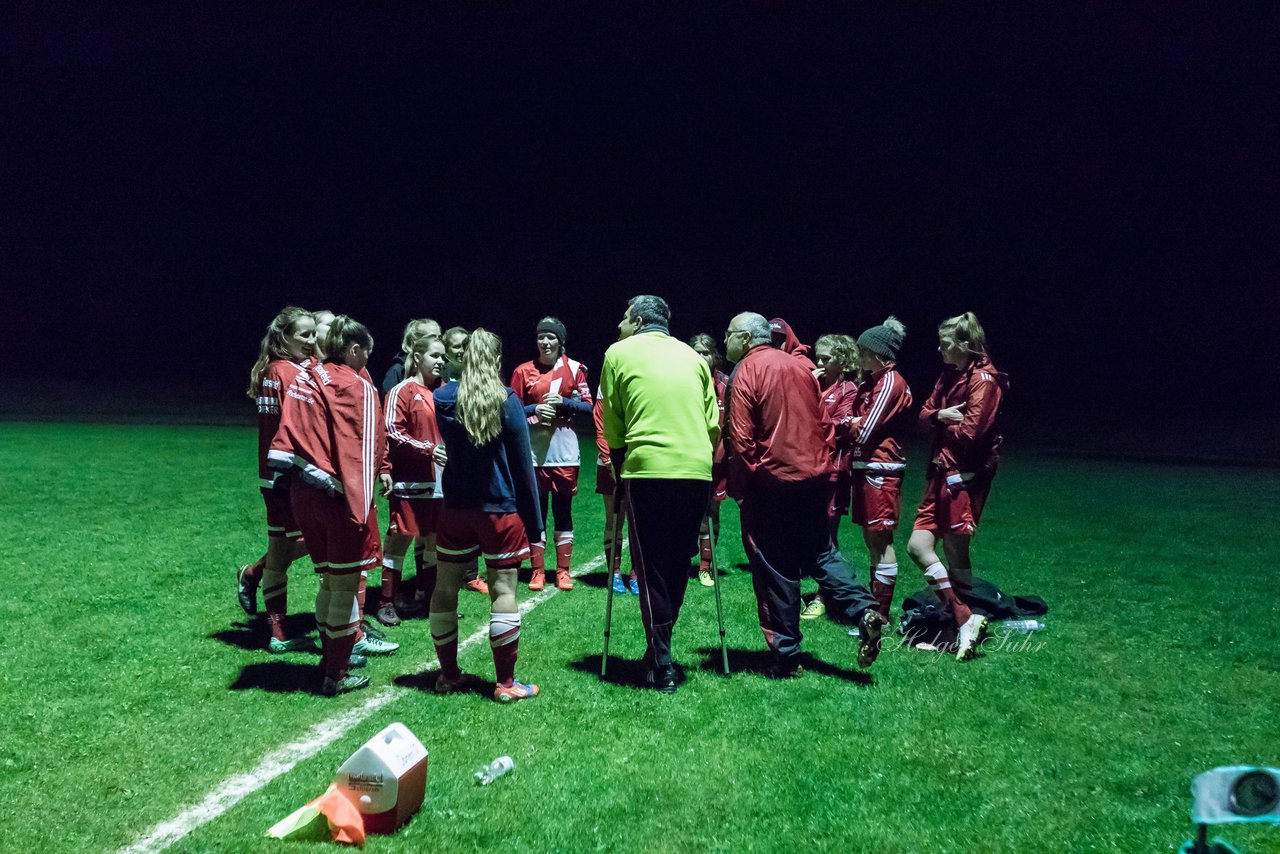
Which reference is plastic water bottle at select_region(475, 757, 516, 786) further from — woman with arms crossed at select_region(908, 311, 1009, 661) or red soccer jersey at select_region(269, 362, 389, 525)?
woman with arms crossed at select_region(908, 311, 1009, 661)

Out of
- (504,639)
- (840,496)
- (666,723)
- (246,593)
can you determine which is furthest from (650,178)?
(666,723)

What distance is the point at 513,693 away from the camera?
17.4 ft

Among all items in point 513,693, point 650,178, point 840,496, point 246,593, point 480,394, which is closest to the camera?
point 480,394

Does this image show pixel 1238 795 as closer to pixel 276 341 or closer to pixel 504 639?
pixel 504 639

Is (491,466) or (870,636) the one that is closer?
(491,466)

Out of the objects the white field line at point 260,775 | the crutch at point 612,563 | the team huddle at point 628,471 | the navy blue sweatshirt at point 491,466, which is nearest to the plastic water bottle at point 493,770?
the white field line at point 260,775

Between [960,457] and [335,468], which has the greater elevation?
[960,457]

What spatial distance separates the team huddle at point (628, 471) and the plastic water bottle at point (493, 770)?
945mm

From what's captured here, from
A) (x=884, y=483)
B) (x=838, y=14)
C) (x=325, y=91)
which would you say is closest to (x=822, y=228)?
(x=838, y=14)

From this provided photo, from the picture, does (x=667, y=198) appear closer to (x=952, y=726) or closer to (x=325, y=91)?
(x=325, y=91)

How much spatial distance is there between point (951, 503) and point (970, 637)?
826 mm

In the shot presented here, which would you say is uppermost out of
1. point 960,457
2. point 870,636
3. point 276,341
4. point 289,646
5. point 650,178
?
point 650,178

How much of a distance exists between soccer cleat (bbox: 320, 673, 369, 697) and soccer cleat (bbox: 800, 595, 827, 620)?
3.28m

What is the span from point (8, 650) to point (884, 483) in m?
5.50
